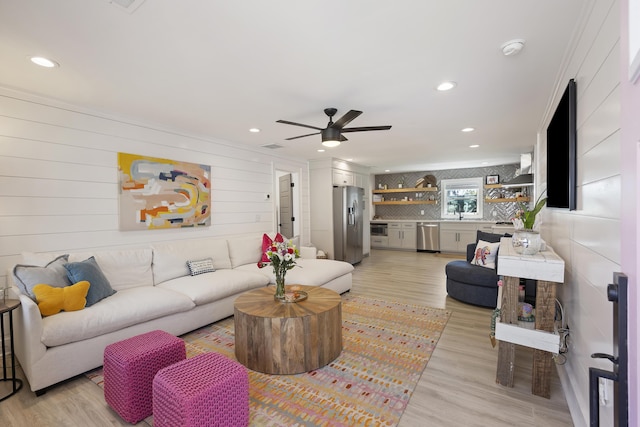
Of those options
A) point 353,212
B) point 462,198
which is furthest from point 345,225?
point 462,198

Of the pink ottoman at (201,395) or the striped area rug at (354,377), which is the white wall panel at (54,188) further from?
the pink ottoman at (201,395)

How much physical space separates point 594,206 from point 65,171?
4354 millimetres

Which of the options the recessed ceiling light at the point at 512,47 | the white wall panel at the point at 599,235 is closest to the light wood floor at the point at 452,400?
the white wall panel at the point at 599,235

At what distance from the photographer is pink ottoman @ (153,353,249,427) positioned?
1.56m

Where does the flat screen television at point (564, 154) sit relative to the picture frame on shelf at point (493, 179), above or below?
below

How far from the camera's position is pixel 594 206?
1.49 m

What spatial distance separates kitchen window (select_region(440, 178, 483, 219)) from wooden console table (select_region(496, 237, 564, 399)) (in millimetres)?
6845

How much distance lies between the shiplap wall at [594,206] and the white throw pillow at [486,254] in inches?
77.4

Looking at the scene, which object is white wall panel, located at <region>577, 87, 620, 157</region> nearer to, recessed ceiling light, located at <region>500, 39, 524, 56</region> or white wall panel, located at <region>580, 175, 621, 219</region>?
white wall panel, located at <region>580, 175, 621, 219</region>

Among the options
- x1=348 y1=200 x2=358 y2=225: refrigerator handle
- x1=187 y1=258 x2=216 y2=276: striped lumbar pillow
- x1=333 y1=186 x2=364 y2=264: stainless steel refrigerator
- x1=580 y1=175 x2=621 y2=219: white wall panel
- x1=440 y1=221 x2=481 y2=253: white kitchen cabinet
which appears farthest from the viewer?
x1=440 y1=221 x2=481 y2=253: white kitchen cabinet

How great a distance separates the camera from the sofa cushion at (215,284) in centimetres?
321

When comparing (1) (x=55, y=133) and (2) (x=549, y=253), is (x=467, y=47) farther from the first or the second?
(1) (x=55, y=133)

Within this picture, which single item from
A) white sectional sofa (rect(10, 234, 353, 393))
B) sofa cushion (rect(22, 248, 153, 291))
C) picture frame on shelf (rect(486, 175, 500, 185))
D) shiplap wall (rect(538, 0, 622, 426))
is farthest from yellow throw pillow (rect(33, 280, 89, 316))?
picture frame on shelf (rect(486, 175, 500, 185))

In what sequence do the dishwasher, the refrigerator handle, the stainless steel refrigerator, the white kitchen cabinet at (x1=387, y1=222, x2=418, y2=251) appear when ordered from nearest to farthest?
the stainless steel refrigerator
the refrigerator handle
the dishwasher
the white kitchen cabinet at (x1=387, y1=222, x2=418, y2=251)
